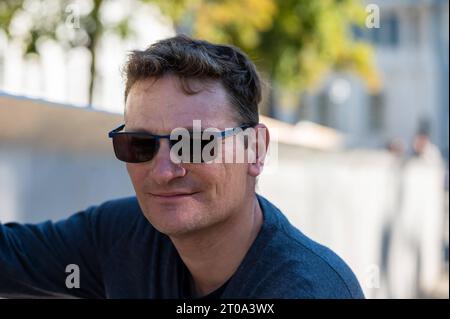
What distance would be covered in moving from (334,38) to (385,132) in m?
21.5

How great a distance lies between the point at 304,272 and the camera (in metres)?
1.97

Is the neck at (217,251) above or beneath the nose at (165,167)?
beneath

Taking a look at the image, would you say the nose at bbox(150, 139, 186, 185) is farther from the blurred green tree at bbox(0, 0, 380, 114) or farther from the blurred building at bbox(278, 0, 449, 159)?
the blurred building at bbox(278, 0, 449, 159)

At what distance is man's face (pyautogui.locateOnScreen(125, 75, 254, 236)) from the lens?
80.0 inches

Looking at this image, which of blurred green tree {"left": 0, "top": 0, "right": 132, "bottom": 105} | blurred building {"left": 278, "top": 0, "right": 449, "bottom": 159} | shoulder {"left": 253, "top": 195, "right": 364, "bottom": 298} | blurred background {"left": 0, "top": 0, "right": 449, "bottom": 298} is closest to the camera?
shoulder {"left": 253, "top": 195, "right": 364, "bottom": 298}

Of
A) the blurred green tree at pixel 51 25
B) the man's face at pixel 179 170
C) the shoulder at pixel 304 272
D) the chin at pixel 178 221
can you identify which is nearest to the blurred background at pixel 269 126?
the blurred green tree at pixel 51 25

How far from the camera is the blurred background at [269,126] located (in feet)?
10.4

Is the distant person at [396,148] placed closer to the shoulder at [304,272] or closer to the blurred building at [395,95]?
the shoulder at [304,272]

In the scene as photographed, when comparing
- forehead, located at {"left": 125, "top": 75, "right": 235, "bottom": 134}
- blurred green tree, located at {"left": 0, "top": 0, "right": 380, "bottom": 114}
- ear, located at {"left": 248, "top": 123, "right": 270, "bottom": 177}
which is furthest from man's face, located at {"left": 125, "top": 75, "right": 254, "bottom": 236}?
blurred green tree, located at {"left": 0, "top": 0, "right": 380, "bottom": 114}

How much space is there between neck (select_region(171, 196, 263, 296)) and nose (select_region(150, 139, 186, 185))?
0.64 feet

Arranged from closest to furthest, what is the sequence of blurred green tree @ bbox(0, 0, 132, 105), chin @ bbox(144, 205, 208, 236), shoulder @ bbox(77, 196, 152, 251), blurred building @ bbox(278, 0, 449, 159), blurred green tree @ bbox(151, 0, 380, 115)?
→ chin @ bbox(144, 205, 208, 236), shoulder @ bbox(77, 196, 152, 251), blurred green tree @ bbox(0, 0, 132, 105), blurred green tree @ bbox(151, 0, 380, 115), blurred building @ bbox(278, 0, 449, 159)

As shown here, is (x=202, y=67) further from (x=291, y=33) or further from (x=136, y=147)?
(x=291, y=33)

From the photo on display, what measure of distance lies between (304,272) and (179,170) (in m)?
0.41

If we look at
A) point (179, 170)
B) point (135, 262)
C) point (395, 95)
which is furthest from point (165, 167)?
point (395, 95)
